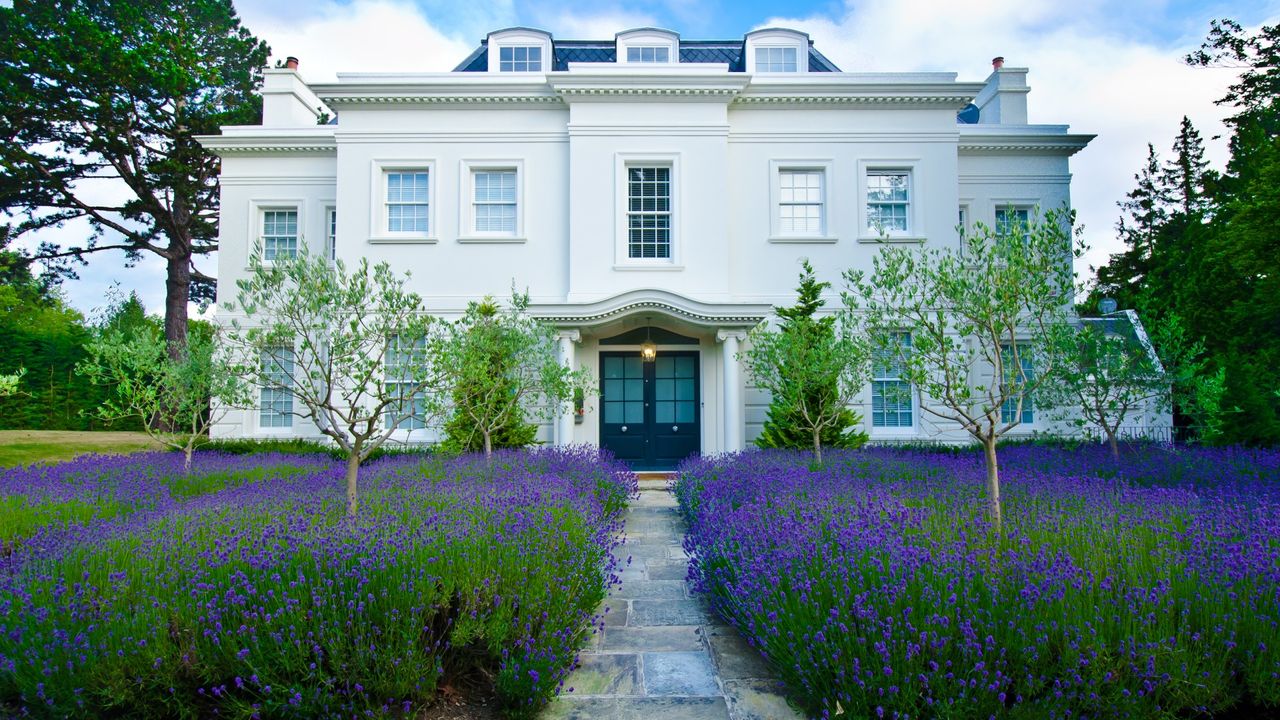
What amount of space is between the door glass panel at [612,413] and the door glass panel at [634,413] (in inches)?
4.4

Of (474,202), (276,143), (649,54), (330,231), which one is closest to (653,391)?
(474,202)

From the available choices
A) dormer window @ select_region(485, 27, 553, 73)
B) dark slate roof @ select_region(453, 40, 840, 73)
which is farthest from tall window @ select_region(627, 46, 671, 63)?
dormer window @ select_region(485, 27, 553, 73)

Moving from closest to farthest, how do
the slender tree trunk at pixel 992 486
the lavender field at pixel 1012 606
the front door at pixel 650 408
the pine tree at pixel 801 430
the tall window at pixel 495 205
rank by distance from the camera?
the lavender field at pixel 1012 606 → the slender tree trunk at pixel 992 486 → the pine tree at pixel 801 430 → the front door at pixel 650 408 → the tall window at pixel 495 205

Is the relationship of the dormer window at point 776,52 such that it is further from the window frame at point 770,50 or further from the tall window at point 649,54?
the tall window at point 649,54

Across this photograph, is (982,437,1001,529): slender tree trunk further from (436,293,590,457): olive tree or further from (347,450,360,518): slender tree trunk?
(436,293,590,457): olive tree

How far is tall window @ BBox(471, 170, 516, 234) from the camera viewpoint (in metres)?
14.1

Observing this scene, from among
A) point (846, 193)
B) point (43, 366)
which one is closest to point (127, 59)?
point (43, 366)

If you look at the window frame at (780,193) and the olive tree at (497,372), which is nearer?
the olive tree at (497,372)

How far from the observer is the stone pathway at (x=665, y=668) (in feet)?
11.3

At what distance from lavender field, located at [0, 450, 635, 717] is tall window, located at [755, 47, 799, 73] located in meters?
13.3

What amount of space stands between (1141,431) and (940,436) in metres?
4.22

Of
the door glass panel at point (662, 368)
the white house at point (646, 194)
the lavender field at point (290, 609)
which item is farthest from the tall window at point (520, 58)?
the lavender field at point (290, 609)

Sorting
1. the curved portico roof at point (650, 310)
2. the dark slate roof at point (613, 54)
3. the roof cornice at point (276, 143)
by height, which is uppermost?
the dark slate roof at point (613, 54)

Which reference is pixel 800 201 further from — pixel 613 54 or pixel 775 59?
pixel 613 54
